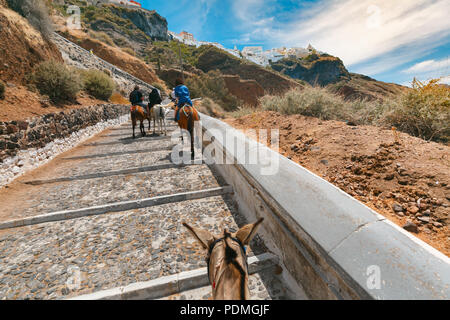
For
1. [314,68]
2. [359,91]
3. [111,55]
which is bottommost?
[359,91]

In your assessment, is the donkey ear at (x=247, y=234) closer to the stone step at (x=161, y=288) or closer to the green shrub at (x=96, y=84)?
the stone step at (x=161, y=288)

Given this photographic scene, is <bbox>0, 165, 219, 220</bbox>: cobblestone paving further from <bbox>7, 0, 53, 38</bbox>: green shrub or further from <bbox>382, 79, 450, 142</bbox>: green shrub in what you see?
<bbox>7, 0, 53, 38</bbox>: green shrub

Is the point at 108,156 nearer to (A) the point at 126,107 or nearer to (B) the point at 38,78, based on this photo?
(B) the point at 38,78

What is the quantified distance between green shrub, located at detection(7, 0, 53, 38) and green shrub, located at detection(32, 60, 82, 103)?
3.88 meters

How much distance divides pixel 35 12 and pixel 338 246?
16071mm

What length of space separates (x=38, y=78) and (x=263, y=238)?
10355 mm

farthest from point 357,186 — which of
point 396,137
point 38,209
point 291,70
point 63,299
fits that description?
point 291,70

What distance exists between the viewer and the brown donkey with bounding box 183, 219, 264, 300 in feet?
3.39

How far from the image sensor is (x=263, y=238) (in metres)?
2.33

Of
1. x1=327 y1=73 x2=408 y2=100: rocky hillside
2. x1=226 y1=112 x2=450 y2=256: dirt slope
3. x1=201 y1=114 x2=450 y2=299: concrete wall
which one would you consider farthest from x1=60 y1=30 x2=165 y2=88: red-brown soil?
x1=201 y1=114 x2=450 y2=299: concrete wall

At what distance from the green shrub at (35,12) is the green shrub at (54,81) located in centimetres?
388

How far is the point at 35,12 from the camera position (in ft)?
33.7

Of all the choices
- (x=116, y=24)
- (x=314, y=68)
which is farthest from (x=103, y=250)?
(x=314, y=68)

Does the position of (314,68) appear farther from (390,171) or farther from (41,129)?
(390,171)
